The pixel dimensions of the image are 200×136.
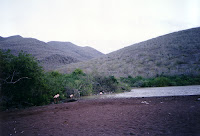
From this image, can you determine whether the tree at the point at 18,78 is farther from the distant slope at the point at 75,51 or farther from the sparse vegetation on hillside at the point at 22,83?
the distant slope at the point at 75,51

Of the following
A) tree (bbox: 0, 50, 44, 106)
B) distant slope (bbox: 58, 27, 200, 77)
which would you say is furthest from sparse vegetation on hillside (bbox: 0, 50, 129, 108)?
distant slope (bbox: 58, 27, 200, 77)

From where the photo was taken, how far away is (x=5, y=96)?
12.2 metres

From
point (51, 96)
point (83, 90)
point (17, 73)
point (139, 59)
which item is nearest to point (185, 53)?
point (139, 59)

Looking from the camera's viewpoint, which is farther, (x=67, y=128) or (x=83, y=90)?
(x=83, y=90)

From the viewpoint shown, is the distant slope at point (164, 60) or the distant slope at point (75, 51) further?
the distant slope at point (75, 51)

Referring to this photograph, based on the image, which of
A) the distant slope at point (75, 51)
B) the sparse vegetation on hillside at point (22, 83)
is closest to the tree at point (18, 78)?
the sparse vegetation on hillside at point (22, 83)

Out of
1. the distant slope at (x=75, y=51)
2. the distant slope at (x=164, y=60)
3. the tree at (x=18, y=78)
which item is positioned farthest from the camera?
the distant slope at (x=75, y=51)

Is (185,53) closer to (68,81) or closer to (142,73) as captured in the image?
(142,73)

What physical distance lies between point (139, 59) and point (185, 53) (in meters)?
9.16

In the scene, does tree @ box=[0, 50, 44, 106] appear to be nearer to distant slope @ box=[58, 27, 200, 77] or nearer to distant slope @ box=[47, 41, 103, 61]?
distant slope @ box=[58, 27, 200, 77]

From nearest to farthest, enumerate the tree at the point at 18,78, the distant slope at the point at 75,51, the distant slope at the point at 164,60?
the tree at the point at 18,78, the distant slope at the point at 164,60, the distant slope at the point at 75,51

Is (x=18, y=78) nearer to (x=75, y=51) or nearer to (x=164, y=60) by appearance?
(x=164, y=60)

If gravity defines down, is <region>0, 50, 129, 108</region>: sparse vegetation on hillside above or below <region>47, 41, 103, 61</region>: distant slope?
below

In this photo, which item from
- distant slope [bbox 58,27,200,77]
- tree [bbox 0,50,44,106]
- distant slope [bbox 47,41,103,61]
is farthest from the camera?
distant slope [bbox 47,41,103,61]
